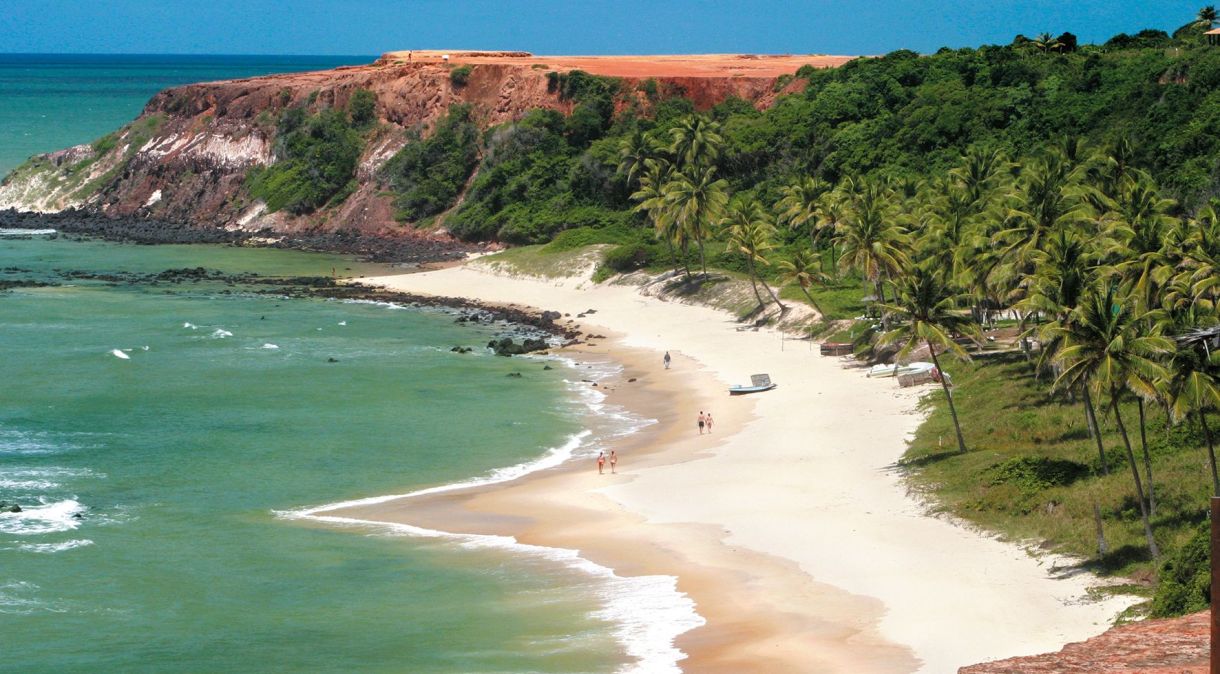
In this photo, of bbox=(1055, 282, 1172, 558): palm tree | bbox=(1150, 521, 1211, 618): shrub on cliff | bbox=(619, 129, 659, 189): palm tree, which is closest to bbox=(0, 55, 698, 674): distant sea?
bbox=(1150, 521, 1211, 618): shrub on cliff

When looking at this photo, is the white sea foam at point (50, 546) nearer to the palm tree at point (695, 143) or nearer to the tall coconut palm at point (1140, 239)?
the tall coconut palm at point (1140, 239)

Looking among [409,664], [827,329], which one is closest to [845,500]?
[409,664]

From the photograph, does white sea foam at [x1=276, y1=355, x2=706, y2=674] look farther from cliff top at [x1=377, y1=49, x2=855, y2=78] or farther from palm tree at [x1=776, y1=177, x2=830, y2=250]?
cliff top at [x1=377, y1=49, x2=855, y2=78]

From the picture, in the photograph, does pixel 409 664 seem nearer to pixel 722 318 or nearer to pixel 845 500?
pixel 845 500

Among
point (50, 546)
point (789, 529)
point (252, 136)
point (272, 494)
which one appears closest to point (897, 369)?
point (789, 529)

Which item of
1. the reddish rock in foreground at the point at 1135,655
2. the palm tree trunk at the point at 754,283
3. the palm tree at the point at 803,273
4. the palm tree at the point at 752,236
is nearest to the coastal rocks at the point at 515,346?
the palm tree trunk at the point at 754,283

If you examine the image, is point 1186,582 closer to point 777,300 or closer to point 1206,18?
point 777,300
